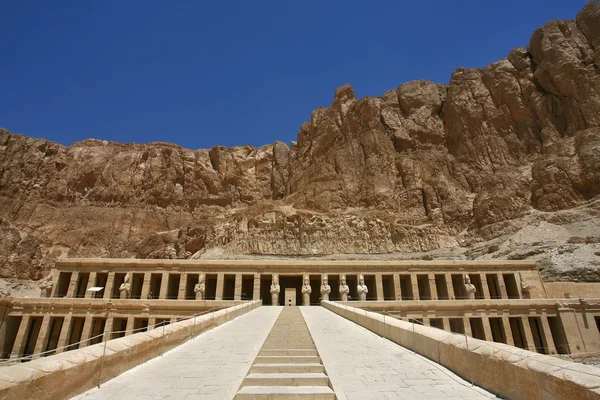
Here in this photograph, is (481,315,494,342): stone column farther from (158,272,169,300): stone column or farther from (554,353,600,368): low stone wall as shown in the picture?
(158,272,169,300): stone column

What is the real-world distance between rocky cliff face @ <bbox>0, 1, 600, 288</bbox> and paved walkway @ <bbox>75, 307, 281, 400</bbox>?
1432 inches

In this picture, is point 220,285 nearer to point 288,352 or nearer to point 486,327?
point 486,327

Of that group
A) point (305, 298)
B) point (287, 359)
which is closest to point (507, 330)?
point (305, 298)

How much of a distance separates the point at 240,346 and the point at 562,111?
67.9m

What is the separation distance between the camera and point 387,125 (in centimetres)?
7169

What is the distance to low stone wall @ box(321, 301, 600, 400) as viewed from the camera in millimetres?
4578

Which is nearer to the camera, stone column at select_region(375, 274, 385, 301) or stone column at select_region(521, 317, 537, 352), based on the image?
stone column at select_region(521, 317, 537, 352)

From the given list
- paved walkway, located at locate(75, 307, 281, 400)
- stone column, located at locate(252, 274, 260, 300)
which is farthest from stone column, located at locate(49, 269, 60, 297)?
paved walkway, located at locate(75, 307, 281, 400)

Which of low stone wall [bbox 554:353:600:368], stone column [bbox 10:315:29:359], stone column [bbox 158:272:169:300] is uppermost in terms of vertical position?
stone column [bbox 158:272:169:300]

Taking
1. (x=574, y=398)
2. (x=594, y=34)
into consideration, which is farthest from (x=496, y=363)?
(x=594, y=34)

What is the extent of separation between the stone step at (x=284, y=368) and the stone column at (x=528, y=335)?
24.3 metres

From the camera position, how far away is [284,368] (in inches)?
303

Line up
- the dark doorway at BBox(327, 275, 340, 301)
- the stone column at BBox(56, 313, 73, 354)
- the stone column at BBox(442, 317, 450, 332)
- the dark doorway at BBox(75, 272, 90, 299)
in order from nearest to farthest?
the stone column at BBox(442, 317, 450, 332), the stone column at BBox(56, 313, 73, 354), the dark doorway at BBox(75, 272, 90, 299), the dark doorway at BBox(327, 275, 340, 301)

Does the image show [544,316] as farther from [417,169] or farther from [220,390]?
[417,169]
